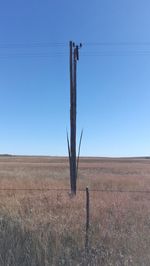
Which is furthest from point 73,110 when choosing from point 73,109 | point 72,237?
point 72,237

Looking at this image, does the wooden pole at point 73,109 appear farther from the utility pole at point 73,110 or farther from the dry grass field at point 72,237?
the dry grass field at point 72,237

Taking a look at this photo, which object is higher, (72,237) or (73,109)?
(73,109)

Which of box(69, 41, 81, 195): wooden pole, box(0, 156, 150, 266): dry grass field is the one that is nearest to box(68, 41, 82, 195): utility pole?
box(69, 41, 81, 195): wooden pole


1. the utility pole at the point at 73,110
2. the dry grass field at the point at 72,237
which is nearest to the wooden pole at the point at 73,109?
the utility pole at the point at 73,110

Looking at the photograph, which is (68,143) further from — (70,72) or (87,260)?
(87,260)

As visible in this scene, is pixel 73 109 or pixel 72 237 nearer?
pixel 72 237

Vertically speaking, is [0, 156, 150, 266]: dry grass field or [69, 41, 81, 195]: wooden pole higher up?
[69, 41, 81, 195]: wooden pole

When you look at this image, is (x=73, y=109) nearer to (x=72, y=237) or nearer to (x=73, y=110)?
(x=73, y=110)

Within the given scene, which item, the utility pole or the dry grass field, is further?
the utility pole

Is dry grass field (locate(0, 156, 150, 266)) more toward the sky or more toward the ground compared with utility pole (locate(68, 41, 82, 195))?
more toward the ground

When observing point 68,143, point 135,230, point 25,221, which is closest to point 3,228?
point 25,221

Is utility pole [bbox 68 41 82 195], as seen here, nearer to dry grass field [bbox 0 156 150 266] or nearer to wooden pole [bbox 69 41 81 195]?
wooden pole [bbox 69 41 81 195]

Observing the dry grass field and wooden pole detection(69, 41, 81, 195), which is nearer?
the dry grass field

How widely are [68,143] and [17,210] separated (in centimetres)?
795
